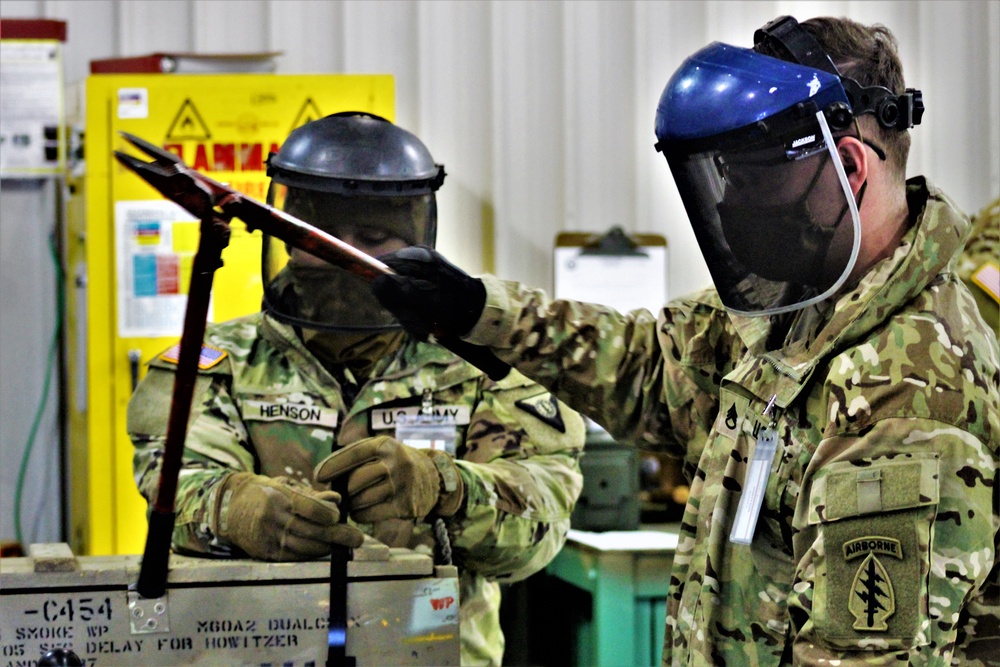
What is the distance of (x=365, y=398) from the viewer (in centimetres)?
192

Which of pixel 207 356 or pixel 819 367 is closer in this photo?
pixel 819 367

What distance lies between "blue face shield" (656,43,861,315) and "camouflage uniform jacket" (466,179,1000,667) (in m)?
0.06

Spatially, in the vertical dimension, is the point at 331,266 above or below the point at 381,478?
above

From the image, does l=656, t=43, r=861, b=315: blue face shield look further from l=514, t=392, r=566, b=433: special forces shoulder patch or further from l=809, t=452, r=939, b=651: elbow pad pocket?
l=514, t=392, r=566, b=433: special forces shoulder patch

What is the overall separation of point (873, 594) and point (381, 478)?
71 cm

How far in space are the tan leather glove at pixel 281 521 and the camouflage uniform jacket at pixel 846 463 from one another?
292 mm

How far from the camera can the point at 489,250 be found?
3174 mm

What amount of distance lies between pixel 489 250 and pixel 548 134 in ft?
1.15

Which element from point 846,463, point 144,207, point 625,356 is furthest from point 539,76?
point 846,463

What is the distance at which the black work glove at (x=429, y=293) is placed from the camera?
1511 millimetres

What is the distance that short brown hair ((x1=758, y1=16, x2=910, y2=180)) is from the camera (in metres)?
1.31

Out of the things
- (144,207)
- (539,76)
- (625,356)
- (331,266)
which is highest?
(539,76)

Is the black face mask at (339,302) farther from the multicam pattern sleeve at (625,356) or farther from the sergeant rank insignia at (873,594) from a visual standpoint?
the sergeant rank insignia at (873,594)

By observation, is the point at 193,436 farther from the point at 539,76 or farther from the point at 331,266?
the point at 539,76
